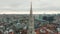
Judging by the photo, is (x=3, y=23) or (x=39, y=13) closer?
(x=3, y=23)

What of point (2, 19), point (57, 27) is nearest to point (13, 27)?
point (2, 19)

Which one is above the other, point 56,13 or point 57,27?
point 56,13

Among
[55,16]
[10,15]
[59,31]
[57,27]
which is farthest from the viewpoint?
[10,15]

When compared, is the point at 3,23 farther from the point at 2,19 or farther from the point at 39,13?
the point at 39,13

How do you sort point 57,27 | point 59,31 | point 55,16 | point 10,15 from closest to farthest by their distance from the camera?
point 59,31 < point 57,27 < point 55,16 < point 10,15

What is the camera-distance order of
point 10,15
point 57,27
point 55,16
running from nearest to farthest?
point 57,27 → point 55,16 → point 10,15

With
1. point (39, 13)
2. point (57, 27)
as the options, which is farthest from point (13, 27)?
point (57, 27)

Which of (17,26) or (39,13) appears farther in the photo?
(39,13)

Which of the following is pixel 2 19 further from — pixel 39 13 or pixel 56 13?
pixel 56 13

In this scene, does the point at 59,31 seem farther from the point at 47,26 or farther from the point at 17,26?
the point at 17,26
